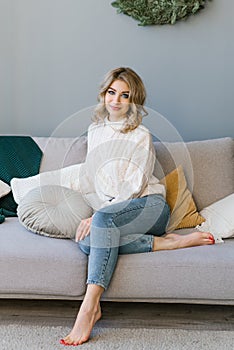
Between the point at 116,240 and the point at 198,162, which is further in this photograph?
the point at 198,162

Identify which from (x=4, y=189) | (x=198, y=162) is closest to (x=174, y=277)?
(x=198, y=162)

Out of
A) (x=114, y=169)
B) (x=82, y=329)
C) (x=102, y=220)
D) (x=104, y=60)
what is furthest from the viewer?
(x=104, y=60)

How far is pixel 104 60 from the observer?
3127mm

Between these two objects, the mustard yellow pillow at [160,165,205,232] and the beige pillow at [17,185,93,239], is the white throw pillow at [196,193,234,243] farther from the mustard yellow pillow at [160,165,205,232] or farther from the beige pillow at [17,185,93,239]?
the beige pillow at [17,185,93,239]

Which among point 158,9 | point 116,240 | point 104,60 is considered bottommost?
point 116,240

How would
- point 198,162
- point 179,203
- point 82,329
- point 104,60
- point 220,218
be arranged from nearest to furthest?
point 82,329 → point 220,218 → point 179,203 → point 198,162 → point 104,60

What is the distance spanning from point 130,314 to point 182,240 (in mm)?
433

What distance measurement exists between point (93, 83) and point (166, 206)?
43.4 inches

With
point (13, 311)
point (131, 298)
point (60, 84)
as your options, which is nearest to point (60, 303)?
point (13, 311)

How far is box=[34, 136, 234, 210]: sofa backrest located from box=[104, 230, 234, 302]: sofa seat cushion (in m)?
0.58

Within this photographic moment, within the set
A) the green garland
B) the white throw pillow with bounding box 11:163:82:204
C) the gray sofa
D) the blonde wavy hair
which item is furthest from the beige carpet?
the green garland

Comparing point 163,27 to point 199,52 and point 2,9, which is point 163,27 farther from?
point 2,9

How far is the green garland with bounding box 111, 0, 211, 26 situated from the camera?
300 cm

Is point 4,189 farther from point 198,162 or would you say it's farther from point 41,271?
point 198,162
